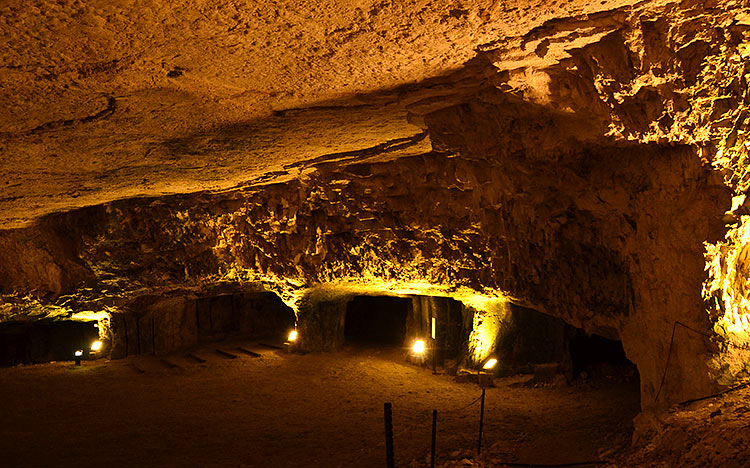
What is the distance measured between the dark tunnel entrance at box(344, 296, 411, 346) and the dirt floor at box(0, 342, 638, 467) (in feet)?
13.4

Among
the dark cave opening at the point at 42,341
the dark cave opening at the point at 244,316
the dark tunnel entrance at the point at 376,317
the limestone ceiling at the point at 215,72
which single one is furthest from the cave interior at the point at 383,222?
the dark cave opening at the point at 42,341

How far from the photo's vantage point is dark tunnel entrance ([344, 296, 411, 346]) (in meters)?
17.5

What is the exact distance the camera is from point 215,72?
4.75m

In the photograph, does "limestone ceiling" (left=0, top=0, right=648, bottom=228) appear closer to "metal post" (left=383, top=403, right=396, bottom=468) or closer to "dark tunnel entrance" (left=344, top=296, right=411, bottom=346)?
"metal post" (left=383, top=403, right=396, bottom=468)

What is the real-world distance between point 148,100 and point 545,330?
29.5 ft

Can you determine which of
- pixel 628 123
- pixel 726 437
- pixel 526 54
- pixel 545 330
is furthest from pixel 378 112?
pixel 545 330

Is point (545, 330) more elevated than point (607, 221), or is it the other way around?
point (607, 221)

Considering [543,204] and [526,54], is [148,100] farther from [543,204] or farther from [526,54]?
[543,204]

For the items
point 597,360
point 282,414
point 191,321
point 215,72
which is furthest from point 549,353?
point 191,321

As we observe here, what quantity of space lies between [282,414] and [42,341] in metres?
12.0

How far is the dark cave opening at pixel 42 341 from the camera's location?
17031 millimetres

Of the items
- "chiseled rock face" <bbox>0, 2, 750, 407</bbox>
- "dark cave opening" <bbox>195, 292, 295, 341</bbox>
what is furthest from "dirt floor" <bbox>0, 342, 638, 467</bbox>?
"dark cave opening" <bbox>195, 292, 295, 341</bbox>

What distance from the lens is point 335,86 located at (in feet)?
17.7

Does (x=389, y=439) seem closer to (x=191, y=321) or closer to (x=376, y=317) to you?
(x=191, y=321)
